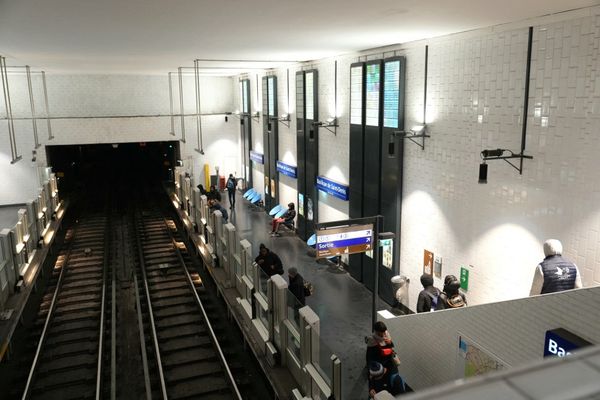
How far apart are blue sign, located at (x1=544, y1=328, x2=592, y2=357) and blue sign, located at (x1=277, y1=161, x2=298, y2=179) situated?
12709 mm

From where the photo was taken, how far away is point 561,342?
4.35 m

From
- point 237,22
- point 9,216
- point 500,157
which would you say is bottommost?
point 9,216

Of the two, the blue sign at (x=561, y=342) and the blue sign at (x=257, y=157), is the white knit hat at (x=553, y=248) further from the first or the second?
the blue sign at (x=257, y=157)

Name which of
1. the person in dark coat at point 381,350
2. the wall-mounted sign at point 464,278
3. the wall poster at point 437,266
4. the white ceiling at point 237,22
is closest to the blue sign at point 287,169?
the white ceiling at point 237,22

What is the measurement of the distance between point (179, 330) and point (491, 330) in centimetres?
767

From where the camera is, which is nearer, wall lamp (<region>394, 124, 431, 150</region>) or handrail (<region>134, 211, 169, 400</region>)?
handrail (<region>134, 211, 169, 400</region>)

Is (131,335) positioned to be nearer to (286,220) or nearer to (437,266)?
(437,266)

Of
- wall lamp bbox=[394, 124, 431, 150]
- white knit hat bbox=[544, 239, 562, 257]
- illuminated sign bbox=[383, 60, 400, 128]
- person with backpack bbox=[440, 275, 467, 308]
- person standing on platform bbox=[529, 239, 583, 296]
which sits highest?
illuminated sign bbox=[383, 60, 400, 128]

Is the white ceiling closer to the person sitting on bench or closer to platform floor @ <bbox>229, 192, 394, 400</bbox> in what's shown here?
platform floor @ <bbox>229, 192, 394, 400</bbox>

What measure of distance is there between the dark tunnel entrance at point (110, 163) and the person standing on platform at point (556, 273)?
21.6 m

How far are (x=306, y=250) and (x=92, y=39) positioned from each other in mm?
8525

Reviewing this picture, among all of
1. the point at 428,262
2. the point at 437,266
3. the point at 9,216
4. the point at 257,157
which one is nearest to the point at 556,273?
Result: the point at 437,266

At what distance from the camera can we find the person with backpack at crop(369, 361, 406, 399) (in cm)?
634

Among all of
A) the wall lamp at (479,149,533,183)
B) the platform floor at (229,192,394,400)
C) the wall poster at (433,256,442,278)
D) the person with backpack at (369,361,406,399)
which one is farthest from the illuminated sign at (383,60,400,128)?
the person with backpack at (369,361,406,399)
